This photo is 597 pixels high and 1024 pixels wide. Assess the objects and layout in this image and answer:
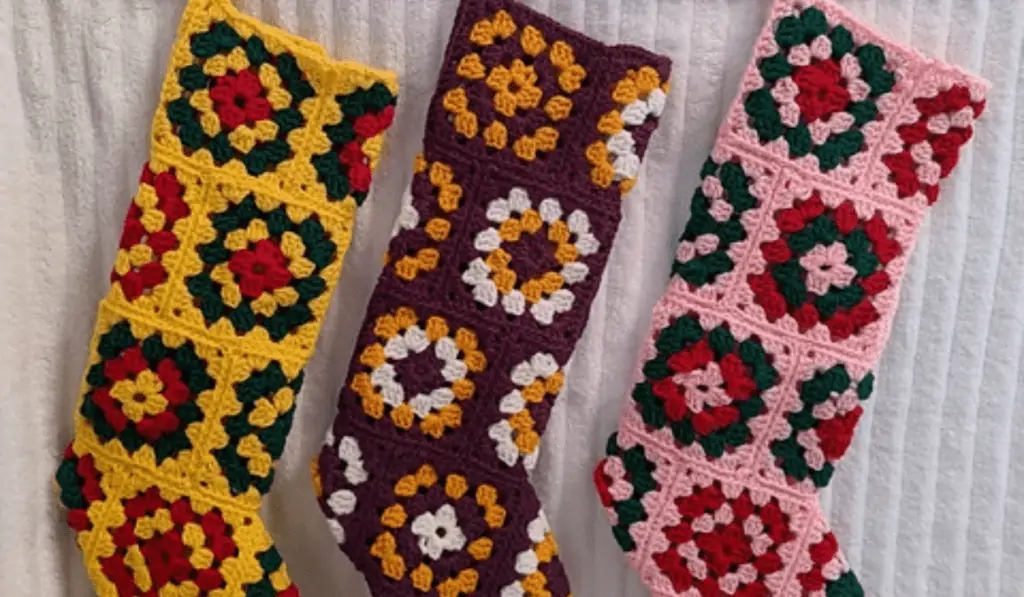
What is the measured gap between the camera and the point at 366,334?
0.89m

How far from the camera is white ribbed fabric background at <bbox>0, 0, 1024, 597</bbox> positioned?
86cm

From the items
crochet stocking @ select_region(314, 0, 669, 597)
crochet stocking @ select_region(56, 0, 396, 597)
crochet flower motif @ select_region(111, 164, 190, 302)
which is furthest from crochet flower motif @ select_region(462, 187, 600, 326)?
crochet flower motif @ select_region(111, 164, 190, 302)

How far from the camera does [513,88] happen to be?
861 mm

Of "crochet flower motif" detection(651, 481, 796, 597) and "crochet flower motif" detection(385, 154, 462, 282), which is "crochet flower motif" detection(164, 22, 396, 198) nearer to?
"crochet flower motif" detection(385, 154, 462, 282)

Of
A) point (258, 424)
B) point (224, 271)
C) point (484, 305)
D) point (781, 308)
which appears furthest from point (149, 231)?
point (781, 308)

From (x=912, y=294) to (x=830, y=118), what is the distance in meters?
0.17

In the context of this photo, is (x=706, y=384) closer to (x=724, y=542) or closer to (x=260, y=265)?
(x=724, y=542)

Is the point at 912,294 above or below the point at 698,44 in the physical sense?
below

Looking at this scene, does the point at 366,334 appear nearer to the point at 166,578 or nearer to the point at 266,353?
the point at 266,353

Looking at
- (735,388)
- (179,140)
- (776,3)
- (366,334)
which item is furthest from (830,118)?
(179,140)

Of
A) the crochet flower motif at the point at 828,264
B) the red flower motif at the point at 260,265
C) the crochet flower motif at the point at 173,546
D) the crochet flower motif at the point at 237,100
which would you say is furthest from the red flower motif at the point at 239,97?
the crochet flower motif at the point at 828,264

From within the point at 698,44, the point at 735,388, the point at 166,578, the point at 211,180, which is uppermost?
the point at 698,44

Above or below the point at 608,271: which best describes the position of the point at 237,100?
above

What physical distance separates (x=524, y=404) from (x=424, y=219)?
0.18 m
